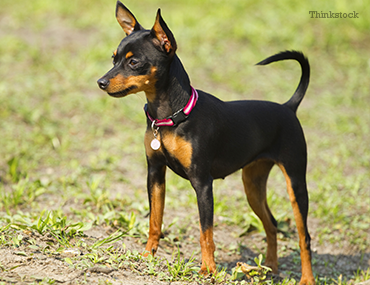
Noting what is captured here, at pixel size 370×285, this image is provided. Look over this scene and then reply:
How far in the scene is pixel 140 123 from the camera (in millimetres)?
8219

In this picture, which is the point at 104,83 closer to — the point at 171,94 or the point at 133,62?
the point at 133,62

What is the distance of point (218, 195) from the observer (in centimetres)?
631

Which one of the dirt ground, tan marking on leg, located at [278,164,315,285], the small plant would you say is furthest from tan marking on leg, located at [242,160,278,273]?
the dirt ground

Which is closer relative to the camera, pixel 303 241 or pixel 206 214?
pixel 206 214

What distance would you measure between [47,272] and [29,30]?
8825 millimetres

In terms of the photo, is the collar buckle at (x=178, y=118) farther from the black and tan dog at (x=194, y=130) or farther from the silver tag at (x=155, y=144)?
the silver tag at (x=155, y=144)

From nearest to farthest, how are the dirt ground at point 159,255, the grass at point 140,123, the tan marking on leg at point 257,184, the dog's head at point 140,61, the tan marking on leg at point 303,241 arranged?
1. the dirt ground at point 159,255
2. the dog's head at point 140,61
3. the tan marking on leg at point 303,241
4. the tan marking on leg at point 257,184
5. the grass at point 140,123

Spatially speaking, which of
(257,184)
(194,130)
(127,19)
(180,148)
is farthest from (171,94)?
(257,184)

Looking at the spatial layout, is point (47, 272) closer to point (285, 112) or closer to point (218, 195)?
point (285, 112)

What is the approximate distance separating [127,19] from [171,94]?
31.7 inches

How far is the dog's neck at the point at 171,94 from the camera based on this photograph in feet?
11.4

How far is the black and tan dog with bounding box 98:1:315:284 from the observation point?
332cm

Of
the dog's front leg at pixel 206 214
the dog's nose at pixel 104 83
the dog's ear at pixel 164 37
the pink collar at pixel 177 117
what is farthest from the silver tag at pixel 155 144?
the dog's ear at pixel 164 37

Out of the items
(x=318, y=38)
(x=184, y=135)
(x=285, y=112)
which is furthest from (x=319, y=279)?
(x=318, y=38)
